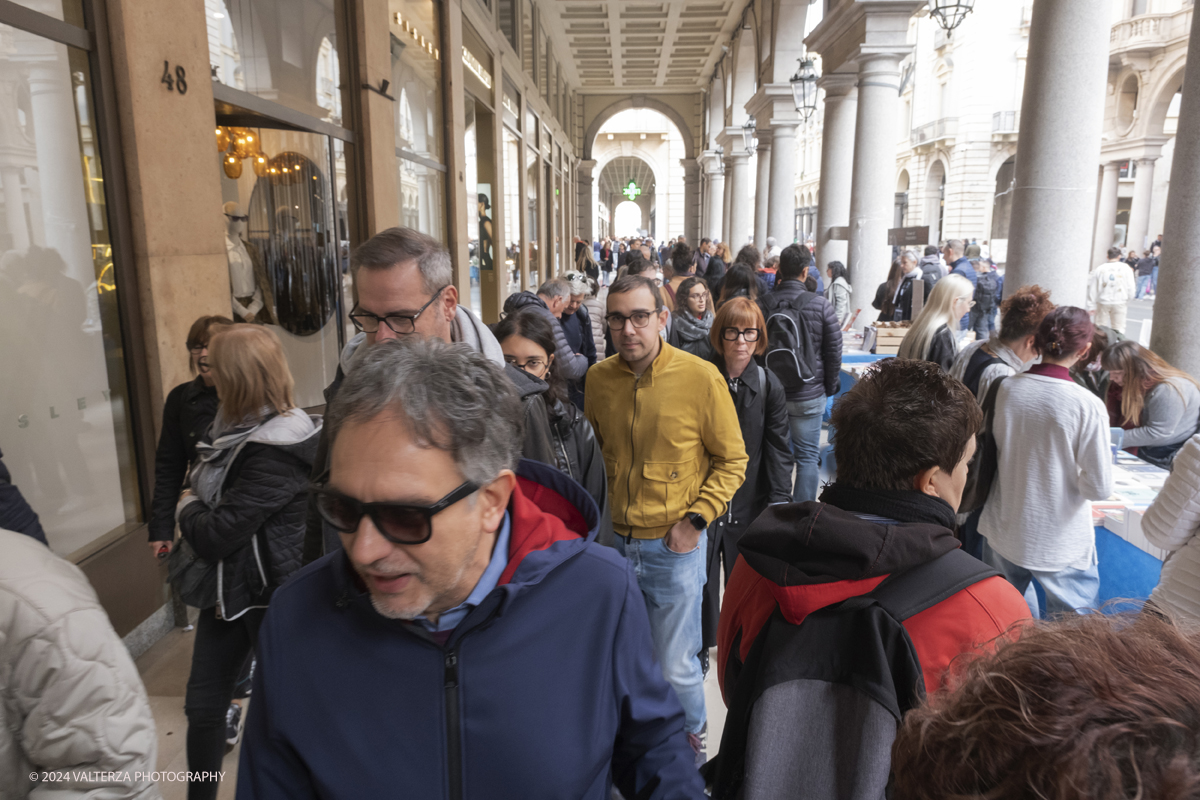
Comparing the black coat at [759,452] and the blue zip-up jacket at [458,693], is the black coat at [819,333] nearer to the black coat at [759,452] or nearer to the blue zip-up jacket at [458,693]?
the black coat at [759,452]

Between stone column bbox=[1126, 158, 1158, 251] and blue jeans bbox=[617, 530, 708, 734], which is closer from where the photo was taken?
blue jeans bbox=[617, 530, 708, 734]

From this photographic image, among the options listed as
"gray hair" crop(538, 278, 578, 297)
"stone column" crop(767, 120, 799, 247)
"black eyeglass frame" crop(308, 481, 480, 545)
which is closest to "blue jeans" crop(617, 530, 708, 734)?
"black eyeglass frame" crop(308, 481, 480, 545)

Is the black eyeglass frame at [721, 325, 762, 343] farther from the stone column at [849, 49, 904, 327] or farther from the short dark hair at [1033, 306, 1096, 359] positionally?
the stone column at [849, 49, 904, 327]

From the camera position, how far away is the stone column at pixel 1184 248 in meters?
4.71

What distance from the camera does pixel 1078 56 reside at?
17.0 feet

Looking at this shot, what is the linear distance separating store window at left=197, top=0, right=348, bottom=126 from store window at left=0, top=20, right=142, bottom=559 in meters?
1.04

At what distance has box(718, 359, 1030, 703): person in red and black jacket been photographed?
138 centimetres

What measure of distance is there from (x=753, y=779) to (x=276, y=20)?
595cm

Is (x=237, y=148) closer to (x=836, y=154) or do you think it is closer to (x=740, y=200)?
(x=836, y=154)

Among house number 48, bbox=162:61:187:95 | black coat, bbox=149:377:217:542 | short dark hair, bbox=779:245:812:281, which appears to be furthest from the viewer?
short dark hair, bbox=779:245:812:281

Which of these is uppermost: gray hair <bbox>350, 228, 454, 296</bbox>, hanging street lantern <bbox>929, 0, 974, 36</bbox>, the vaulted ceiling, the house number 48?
the vaulted ceiling

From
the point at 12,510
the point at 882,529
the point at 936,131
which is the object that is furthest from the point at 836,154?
the point at 936,131

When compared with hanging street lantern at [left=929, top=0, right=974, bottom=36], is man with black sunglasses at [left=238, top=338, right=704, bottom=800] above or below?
below

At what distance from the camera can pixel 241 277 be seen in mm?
5258
